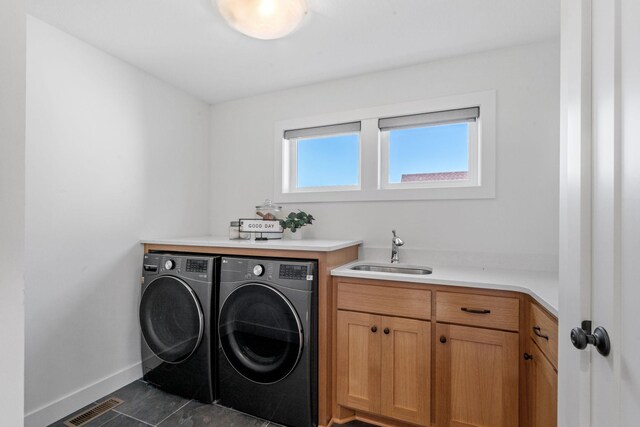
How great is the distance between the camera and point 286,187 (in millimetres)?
2682

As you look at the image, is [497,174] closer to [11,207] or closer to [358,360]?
[358,360]

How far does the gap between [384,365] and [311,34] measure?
2024 mm

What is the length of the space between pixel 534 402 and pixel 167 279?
86.3 inches

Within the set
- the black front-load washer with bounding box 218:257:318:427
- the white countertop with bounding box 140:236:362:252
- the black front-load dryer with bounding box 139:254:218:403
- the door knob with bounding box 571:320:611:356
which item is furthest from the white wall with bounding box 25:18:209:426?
the door knob with bounding box 571:320:611:356

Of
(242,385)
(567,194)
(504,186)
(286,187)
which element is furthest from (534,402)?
(286,187)

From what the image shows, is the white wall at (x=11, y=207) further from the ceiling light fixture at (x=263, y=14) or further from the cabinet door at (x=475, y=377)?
the cabinet door at (x=475, y=377)

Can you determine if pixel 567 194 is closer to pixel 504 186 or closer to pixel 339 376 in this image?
pixel 504 186

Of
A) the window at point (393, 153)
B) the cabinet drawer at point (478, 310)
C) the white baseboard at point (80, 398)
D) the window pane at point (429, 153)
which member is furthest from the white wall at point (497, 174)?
the white baseboard at point (80, 398)

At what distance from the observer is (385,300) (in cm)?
168

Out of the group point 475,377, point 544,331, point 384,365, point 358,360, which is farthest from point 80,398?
point 544,331

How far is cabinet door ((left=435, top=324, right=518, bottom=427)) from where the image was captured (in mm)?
1442

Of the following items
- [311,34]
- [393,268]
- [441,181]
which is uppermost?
[311,34]

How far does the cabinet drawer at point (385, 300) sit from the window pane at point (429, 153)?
0.97 m

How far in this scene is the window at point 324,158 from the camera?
8.09ft
